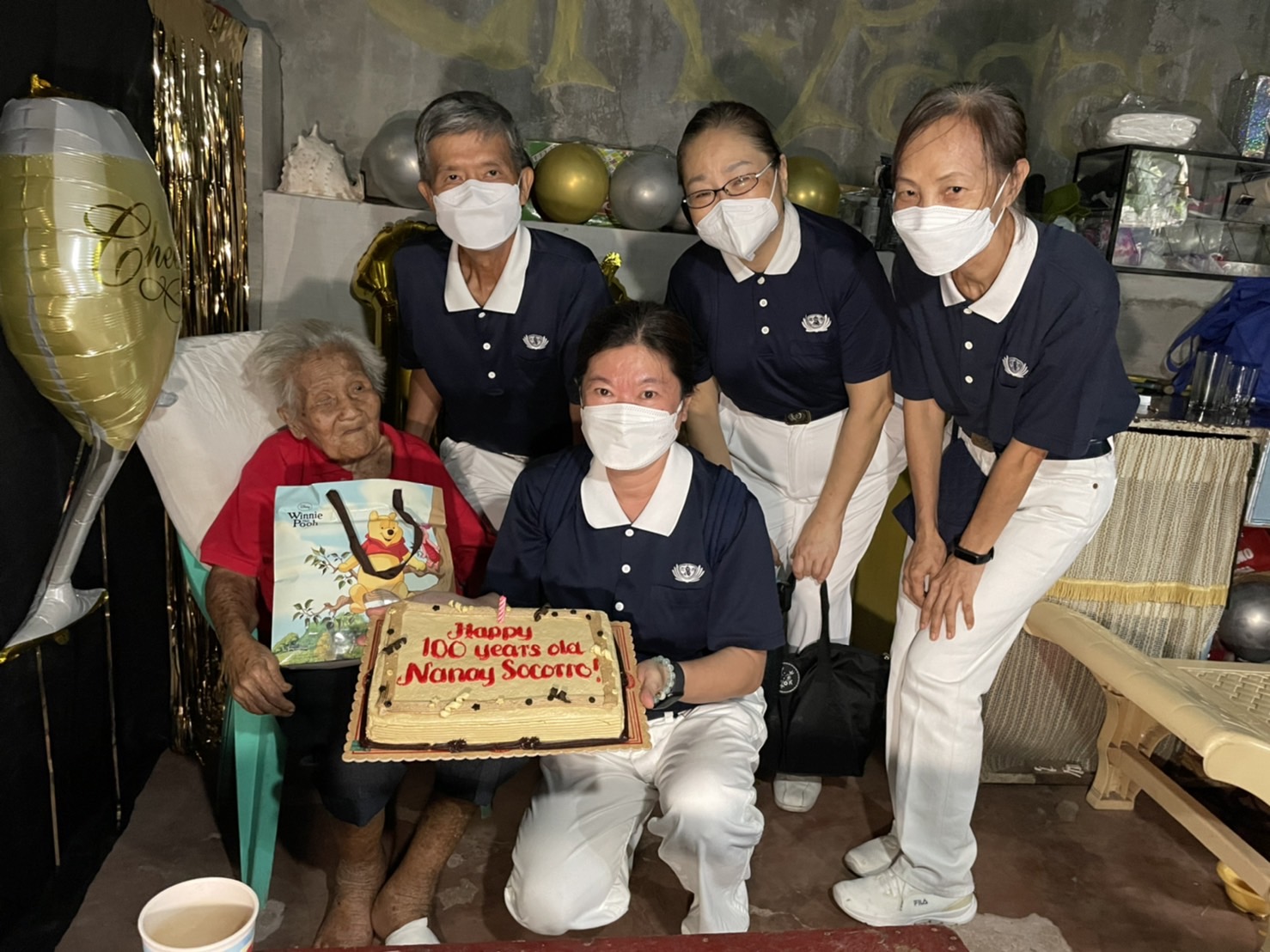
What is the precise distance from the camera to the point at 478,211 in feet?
7.39

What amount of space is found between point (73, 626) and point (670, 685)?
4.77ft

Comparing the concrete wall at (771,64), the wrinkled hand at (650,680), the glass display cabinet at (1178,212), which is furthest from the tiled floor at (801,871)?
the glass display cabinet at (1178,212)

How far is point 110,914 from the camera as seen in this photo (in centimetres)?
216

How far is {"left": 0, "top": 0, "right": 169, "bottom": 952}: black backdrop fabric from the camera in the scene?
189 cm

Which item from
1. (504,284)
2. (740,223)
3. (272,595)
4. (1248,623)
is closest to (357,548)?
(272,595)

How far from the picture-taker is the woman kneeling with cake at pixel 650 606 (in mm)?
1808

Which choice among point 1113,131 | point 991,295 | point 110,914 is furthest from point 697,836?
point 1113,131

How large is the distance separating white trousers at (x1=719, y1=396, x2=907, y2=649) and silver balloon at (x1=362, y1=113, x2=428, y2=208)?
145 cm

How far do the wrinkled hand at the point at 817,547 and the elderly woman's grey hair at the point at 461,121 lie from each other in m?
1.20

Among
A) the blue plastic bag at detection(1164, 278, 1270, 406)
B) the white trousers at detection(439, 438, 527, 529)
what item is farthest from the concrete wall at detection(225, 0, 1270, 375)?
the white trousers at detection(439, 438, 527, 529)

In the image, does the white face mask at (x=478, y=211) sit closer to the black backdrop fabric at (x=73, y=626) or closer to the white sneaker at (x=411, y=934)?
the black backdrop fabric at (x=73, y=626)

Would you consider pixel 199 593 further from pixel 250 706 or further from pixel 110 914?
pixel 110 914

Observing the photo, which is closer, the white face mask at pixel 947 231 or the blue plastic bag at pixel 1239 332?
the white face mask at pixel 947 231

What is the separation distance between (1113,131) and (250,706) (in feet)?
12.5
